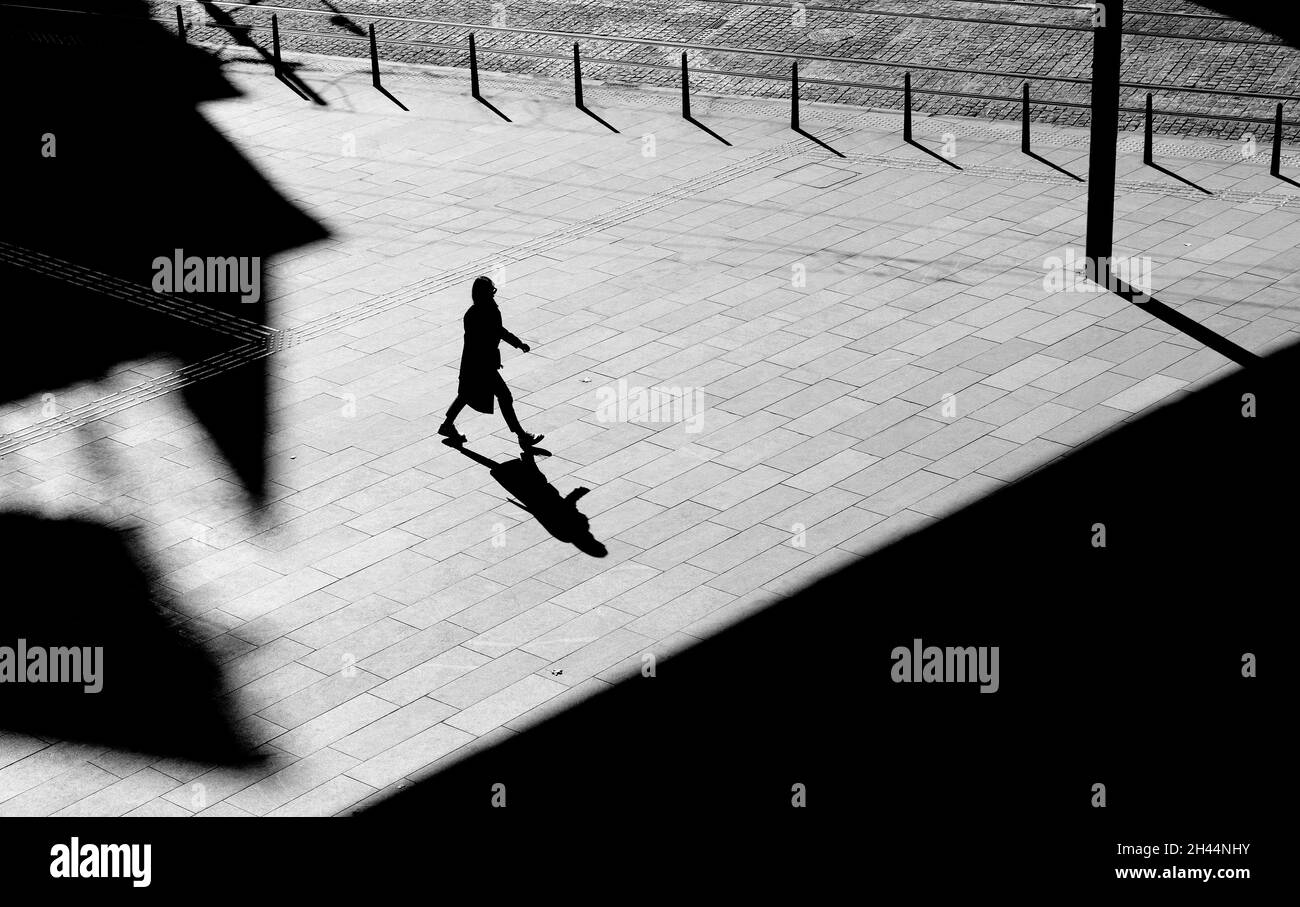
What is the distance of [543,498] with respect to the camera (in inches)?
544

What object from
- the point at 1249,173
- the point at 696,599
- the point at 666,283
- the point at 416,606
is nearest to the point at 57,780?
the point at 416,606

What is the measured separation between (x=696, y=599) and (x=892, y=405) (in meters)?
3.65

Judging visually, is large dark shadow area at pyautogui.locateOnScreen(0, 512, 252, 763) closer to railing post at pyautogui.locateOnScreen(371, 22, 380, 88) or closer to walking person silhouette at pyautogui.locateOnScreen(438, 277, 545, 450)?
walking person silhouette at pyautogui.locateOnScreen(438, 277, 545, 450)

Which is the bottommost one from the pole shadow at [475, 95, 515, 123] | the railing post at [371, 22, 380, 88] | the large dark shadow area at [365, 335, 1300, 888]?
the large dark shadow area at [365, 335, 1300, 888]

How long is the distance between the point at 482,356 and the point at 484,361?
46mm

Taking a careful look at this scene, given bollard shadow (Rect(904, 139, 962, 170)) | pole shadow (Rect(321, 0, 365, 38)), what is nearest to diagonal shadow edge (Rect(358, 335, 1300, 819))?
bollard shadow (Rect(904, 139, 962, 170))

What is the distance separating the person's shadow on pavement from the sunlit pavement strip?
0.12 metres

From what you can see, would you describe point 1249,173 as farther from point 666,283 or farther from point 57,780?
point 57,780

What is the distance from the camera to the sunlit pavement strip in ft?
38.2

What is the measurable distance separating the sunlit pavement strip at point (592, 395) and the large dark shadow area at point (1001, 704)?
472 mm

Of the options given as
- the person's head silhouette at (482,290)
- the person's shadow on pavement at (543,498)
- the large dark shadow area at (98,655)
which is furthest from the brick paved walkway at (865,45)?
the large dark shadow area at (98,655)

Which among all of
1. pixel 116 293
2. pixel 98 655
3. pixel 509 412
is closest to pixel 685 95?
pixel 116 293

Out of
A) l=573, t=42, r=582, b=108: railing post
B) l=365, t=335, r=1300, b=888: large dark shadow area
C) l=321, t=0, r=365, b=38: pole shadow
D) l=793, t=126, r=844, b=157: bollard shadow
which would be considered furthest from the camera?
l=321, t=0, r=365, b=38: pole shadow

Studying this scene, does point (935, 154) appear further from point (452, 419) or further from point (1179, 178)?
point (452, 419)
